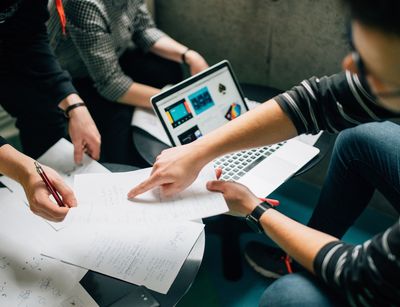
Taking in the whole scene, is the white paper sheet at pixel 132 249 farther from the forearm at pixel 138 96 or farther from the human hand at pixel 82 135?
the forearm at pixel 138 96

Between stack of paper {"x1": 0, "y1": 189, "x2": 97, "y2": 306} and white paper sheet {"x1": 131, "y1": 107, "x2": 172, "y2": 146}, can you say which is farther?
white paper sheet {"x1": 131, "y1": 107, "x2": 172, "y2": 146}

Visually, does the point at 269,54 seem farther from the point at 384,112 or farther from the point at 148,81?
the point at 384,112

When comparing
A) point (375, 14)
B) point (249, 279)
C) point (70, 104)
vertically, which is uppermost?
point (375, 14)

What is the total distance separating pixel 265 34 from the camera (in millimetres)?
1623

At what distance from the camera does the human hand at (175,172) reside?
2.87 ft

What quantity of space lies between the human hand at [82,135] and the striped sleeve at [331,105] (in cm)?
54

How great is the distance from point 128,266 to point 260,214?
0.30 meters

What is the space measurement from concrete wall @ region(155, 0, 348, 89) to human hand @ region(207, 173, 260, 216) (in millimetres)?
841

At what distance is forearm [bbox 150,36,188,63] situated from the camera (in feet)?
5.30

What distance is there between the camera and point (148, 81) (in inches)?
65.2

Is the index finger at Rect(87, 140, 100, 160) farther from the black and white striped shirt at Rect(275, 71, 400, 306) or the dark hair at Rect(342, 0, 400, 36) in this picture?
the dark hair at Rect(342, 0, 400, 36)

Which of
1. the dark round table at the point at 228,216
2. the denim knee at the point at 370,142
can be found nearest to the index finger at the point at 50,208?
the dark round table at the point at 228,216

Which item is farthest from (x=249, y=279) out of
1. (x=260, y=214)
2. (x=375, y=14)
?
(x=375, y=14)

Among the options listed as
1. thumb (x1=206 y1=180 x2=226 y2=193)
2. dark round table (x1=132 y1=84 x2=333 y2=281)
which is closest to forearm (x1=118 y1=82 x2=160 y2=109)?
dark round table (x1=132 y1=84 x2=333 y2=281)
